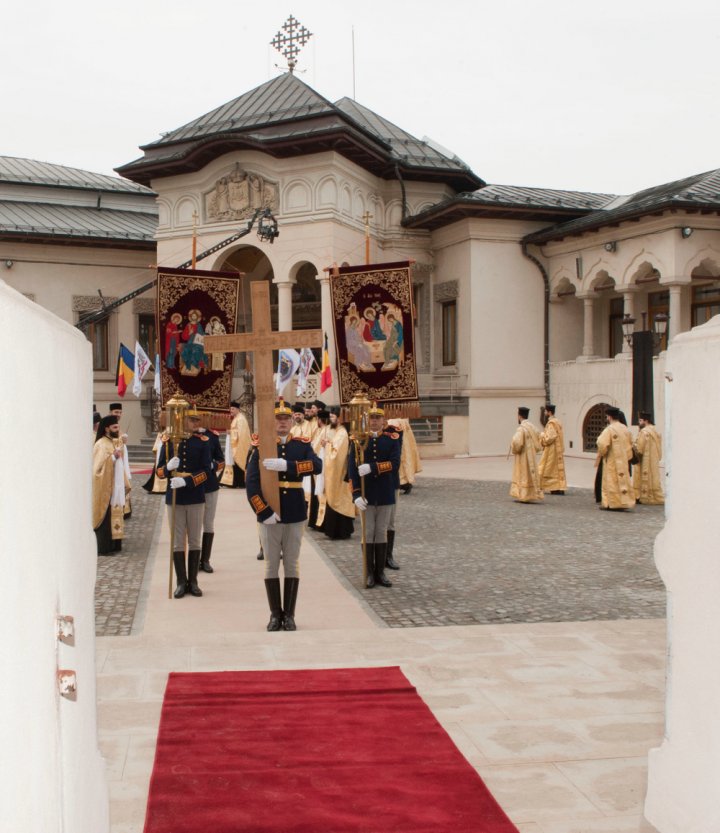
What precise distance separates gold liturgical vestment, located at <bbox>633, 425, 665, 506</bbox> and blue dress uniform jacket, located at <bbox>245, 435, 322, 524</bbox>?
10239mm

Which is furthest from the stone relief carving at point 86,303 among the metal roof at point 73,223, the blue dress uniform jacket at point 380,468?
the blue dress uniform jacket at point 380,468

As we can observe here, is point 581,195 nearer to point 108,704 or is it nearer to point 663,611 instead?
point 663,611

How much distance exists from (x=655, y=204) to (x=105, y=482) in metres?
15.8

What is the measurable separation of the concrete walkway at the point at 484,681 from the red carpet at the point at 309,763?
131 millimetres

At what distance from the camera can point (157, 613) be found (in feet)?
25.9

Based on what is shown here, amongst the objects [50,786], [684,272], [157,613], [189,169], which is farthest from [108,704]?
[189,169]

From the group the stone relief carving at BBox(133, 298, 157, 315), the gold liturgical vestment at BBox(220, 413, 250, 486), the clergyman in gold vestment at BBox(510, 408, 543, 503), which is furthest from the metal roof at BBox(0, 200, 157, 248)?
the clergyman in gold vestment at BBox(510, 408, 543, 503)

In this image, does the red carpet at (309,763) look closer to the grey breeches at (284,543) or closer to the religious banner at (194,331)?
A: the grey breeches at (284,543)

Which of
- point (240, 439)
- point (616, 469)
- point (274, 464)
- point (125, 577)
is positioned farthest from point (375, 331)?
point (240, 439)

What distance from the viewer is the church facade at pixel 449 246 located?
80.7 feet

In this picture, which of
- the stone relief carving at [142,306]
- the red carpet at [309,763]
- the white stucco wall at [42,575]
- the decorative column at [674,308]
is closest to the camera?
the white stucco wall at [42,575]

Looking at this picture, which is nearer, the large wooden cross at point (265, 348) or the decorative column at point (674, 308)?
the large wooden cross at point (265, 348)

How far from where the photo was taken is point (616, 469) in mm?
15070

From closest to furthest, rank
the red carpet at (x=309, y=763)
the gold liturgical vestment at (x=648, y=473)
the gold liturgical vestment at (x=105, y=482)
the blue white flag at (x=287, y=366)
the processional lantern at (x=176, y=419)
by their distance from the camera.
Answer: the red carpet at (x=309, y=763) → the processional lantern at (x=176, y=419) → the gold liturgical vestment at (x=105, y=482) → the gold liturgical vestment at (x=648, y=473) → the blue white flag at (x=287, y=366)
